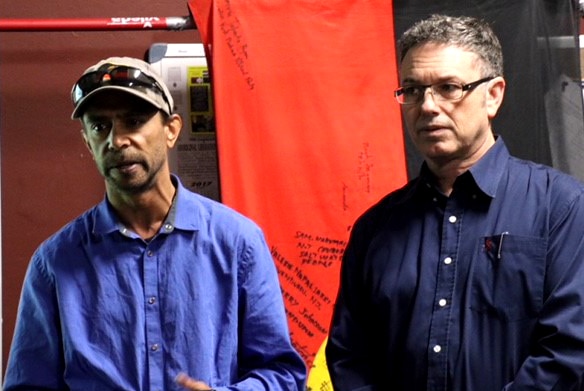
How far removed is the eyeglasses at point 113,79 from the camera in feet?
4.96

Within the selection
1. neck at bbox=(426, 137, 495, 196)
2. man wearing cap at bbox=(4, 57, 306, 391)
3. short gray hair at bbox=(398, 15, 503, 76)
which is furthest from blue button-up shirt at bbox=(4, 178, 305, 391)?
short gray hair at bbox=(398, 15, 503, 76)

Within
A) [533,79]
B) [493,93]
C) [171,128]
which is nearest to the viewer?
[493,93]

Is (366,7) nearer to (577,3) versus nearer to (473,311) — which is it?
(577,3)

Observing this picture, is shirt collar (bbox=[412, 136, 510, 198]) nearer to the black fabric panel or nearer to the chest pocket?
the chest pocket

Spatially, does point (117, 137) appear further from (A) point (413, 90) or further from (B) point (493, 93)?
(B) point (493, 93)

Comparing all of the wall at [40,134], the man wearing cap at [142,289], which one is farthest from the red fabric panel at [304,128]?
the man wearing cap at [142,289]

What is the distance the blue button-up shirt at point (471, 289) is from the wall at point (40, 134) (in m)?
1.21

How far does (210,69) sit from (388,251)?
897 millimetres

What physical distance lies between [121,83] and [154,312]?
393mm

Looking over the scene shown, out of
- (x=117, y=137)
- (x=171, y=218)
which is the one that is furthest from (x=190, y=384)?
(x=117, y=137)

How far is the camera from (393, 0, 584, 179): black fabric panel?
2.29 metres

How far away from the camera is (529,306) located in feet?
4.37

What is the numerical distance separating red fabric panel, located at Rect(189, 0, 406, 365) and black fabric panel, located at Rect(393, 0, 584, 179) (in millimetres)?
115

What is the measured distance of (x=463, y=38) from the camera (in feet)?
4.65
